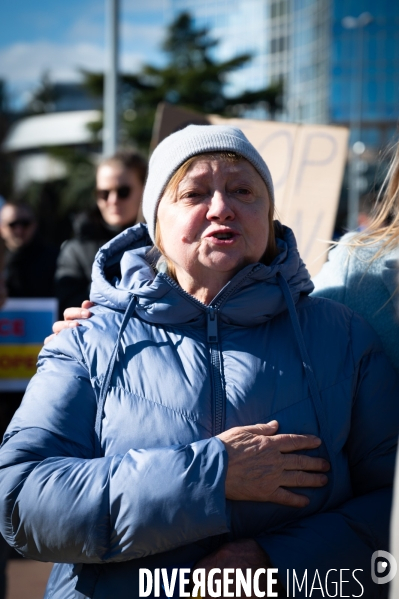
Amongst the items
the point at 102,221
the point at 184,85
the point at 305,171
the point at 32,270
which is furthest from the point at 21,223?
the point at 184,85

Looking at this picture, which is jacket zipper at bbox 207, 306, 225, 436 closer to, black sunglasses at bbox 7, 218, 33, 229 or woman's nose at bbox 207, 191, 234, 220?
woman's nose at bbox 207, 191, 234, 220

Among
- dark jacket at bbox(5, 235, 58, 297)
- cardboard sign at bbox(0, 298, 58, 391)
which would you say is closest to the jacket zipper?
cardboard sign at bbox(0, 298, 58, 391)

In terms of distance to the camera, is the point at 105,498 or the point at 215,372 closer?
the point at 105,498

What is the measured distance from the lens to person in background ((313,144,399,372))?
1.77 m

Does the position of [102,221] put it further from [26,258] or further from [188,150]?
[188,150]

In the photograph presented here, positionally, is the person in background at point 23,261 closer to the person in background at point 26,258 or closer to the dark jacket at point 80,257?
the person in background at point 26,258

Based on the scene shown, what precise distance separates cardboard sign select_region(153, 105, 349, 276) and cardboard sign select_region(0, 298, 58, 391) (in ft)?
6.42

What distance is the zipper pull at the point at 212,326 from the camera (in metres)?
1.63

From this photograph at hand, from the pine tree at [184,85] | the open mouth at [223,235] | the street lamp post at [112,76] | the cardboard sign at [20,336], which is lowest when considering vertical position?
the cardboard sign at [20,336]

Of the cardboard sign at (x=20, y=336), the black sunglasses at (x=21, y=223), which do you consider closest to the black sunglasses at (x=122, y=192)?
the cardboard sign at (x=20, y=336)

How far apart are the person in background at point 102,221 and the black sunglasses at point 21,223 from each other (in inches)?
38.5

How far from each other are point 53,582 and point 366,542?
0.72 metres

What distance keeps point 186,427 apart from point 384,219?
794 mm

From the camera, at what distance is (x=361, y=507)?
5.13 feet
